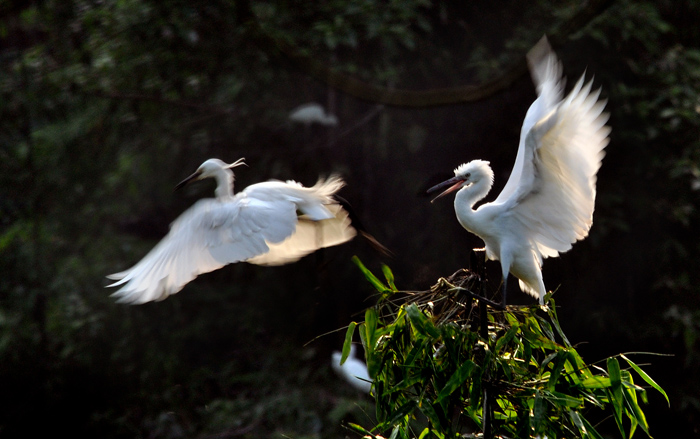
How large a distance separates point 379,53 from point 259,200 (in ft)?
6.04

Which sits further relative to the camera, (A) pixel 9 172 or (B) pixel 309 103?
(A) pixel 9 172

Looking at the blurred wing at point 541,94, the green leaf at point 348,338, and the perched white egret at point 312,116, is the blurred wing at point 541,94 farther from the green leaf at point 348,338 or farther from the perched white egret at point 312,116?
the perched white egret at point 312,116

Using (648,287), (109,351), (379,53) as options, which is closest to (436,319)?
(648,287)

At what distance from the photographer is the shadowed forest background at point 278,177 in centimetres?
301

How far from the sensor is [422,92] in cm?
262

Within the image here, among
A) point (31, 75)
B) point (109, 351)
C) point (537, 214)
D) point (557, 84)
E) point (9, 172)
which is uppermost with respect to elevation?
point (557, 84)

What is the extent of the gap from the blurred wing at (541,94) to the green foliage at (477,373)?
397 millimetres

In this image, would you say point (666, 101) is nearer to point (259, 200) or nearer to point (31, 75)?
point (259, 200)

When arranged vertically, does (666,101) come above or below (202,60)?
above

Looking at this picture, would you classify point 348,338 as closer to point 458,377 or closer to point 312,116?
point 458,377

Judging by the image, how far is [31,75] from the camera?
3.95m

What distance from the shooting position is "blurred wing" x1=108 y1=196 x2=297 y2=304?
159 cm

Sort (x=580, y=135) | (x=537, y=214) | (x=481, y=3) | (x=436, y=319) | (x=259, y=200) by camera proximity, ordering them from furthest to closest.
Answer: (x=481, y=3) < (x=259, y=200) < (x=537, y=214) < (x=580, y=135) < (x=436, y=319)

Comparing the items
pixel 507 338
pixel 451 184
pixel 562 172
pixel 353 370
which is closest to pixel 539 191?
Answer: pixel 562 172
